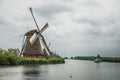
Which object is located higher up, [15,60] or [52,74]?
[15,60]

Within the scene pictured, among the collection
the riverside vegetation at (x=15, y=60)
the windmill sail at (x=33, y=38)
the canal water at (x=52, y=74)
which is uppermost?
the windmill sail at (x=33, y=38)

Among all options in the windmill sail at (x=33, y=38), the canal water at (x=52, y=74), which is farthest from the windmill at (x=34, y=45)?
the canal water at (x=52, y=74)

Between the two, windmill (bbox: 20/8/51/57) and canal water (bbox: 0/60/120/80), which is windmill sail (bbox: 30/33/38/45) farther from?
canal water (bbox: 0/60/120/80)

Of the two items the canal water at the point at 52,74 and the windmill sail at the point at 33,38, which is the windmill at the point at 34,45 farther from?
the canal water at the point at 52,74

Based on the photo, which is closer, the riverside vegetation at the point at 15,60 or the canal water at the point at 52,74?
the canal water at the point at 52,74

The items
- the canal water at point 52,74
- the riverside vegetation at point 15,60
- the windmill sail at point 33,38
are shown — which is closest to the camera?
the canal water at point 52,74

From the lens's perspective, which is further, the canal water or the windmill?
the windmill

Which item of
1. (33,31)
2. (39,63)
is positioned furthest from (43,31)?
(39,63)

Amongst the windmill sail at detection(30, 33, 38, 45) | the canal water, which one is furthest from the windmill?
the canal water

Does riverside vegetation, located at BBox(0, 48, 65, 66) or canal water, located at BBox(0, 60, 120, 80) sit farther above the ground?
riverside vegetation, located at BBox(0, 48, 65, 66)

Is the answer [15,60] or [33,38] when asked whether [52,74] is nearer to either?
[15,60]

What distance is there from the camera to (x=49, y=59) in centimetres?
9006

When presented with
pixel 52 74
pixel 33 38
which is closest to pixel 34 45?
pixel 33 38

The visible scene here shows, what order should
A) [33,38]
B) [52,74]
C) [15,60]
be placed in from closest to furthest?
[52,74]
[15,60]
[33,38]
